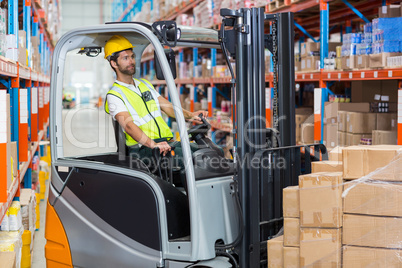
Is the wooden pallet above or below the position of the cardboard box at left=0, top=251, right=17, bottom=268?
above

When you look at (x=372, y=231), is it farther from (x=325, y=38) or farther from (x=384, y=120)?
(x=325, y=38)

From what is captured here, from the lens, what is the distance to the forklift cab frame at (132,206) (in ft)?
10.8

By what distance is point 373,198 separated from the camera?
286 cm

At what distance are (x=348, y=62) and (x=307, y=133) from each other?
1415 millimetres

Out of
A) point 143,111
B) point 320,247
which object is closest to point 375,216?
point 320,247

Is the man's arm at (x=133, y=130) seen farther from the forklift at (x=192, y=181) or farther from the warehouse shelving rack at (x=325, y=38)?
the warehouse shelving rack at (x=325, y=38)

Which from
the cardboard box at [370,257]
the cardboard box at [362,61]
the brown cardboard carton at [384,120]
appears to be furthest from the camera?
the brown cardboard carton at [384,120]

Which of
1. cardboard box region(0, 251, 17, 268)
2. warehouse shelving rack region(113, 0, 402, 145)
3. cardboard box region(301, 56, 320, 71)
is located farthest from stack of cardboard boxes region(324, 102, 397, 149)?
cardboard box region(0, 251, 17, 268)

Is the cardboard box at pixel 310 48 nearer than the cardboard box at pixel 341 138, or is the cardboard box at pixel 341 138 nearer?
the cardboard box at pixel 341 138

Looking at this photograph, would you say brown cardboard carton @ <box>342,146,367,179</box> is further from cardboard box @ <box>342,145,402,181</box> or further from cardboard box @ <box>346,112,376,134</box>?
cardboard box @ <box>346,112,376,134</box>

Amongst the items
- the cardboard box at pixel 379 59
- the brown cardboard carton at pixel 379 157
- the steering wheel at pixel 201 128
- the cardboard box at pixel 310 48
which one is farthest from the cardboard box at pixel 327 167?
the cardboard box at pixel 310 48

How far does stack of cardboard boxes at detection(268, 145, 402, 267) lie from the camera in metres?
2.81

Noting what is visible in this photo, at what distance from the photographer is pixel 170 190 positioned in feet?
11.4

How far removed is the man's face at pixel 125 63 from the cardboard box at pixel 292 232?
1.58 meters
